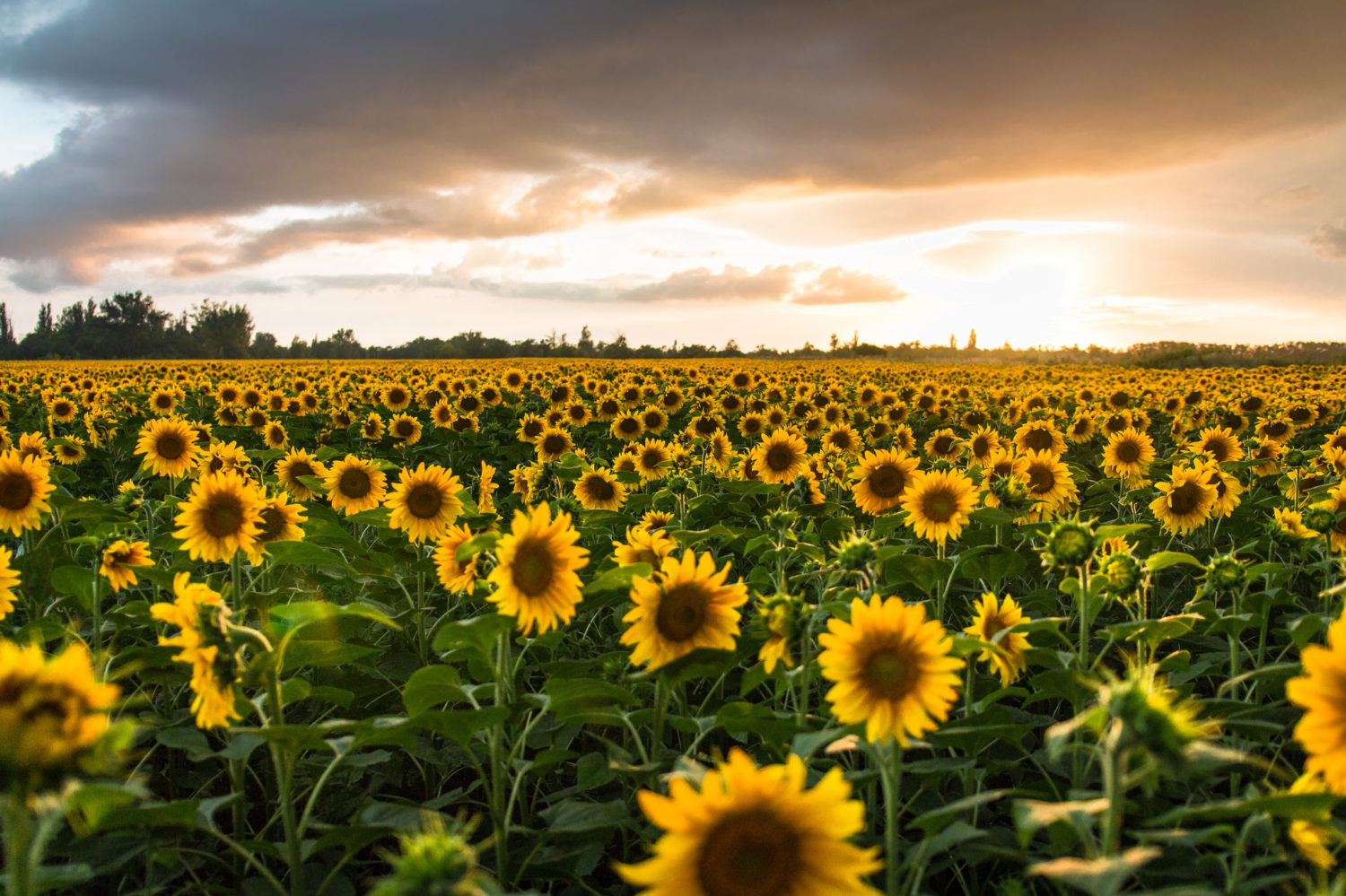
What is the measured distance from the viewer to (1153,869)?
2.22 m

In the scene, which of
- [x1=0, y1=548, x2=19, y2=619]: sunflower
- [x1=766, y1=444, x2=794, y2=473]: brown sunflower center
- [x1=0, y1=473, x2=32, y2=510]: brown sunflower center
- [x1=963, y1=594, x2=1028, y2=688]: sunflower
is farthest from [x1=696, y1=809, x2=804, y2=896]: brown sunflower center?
[x1=766, y1=444, x2=794, y2=473]: brown sunflower center

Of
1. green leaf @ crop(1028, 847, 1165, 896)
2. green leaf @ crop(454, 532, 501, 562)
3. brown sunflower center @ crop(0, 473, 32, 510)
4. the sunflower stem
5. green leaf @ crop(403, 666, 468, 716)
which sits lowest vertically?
the sunflower stem

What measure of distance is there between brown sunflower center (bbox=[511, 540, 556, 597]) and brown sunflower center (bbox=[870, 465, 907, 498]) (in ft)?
11.6

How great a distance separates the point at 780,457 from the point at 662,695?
16.6ft

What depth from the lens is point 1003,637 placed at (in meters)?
2.95

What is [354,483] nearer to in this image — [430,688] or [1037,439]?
Result: [430,688]

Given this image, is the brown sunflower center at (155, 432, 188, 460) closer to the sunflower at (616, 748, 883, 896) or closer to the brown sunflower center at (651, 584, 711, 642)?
the brown sunflower center at (651, 584, 711, 642)

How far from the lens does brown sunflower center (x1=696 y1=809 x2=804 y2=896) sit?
4.62 feet

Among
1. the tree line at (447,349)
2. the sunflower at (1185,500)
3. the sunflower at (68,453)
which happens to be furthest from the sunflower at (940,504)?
the tree line at (447,349)

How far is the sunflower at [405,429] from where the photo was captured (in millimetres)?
10320

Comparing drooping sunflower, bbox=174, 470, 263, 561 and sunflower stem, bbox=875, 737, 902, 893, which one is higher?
drooping sunflower, bbox=174, 470, 263, 561

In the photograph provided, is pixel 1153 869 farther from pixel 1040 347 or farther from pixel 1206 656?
pixel 1040 347

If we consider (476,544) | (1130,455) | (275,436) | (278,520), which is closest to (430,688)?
(476,544)

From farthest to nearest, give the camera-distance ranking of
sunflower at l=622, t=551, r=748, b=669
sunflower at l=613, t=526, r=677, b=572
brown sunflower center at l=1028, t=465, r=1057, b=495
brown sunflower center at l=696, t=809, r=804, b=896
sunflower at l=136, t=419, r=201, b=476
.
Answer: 1. sunflower at l=136, t=419, r=201, b=476
2. brown sunflower center at l=1028, t=465, r=1057, b=495
3. sunflower at l=613, t=526, r=677, b=572
4. sunflower at l=622, t=551, r=748, b=669
5. brown sunflower center at l=696, t=809, r=804, b=896
